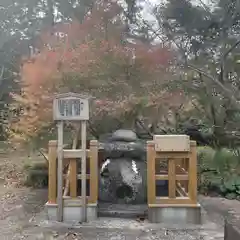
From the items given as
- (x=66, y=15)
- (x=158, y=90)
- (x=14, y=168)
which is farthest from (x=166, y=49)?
(x=14, y=168)

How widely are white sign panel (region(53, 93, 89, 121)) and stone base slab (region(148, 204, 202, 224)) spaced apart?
1.30m

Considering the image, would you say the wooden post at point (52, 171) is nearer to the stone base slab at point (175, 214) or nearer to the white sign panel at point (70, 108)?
the white sign panel at point (70, 108)

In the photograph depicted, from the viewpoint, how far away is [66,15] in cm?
802

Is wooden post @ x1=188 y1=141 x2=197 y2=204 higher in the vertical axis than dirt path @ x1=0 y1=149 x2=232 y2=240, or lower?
higher

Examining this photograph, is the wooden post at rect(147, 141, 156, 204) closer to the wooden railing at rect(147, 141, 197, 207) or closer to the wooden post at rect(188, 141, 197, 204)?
the wooden railing at rect(147, 141, 197, 207)

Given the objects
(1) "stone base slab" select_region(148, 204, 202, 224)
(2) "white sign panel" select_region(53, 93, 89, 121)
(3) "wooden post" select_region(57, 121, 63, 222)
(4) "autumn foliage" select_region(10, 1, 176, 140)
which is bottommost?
(1) "stone base slab" select_region(148, 204, 202, 224)

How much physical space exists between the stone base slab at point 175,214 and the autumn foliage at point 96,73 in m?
1.41

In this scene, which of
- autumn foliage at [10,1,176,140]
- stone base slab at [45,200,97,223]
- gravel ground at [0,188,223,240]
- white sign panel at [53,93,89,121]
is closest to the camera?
gravel ground at [0,188,223,240]

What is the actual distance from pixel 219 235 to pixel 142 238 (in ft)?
2.56

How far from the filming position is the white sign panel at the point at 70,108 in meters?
4.01

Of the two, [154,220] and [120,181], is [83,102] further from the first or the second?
[154,220]

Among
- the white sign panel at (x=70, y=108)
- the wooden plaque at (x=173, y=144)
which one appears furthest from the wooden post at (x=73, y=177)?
the wooden plaque at (x=173, y=144)

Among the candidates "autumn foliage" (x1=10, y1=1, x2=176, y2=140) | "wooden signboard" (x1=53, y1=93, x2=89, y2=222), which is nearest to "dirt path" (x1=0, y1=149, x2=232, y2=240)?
"wooden signboard" (x1=53, y1=93, x2=89, y2=222)

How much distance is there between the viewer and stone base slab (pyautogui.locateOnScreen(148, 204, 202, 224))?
161 inches
